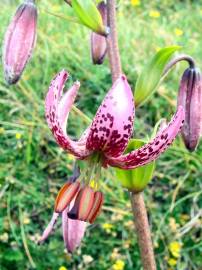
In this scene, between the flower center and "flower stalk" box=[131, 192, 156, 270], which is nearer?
the flower center

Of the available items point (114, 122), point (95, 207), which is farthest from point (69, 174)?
point (114, 122)

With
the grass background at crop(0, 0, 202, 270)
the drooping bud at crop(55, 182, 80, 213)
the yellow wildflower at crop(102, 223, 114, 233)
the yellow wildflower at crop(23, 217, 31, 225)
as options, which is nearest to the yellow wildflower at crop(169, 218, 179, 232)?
the grass background at crop(0, 0, 202, 270)

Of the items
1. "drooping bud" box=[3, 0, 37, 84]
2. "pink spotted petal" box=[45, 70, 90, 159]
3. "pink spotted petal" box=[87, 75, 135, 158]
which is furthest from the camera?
"drooping bud" box=[3, 0, 37, 84]

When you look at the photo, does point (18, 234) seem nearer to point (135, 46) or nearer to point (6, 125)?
point (6, 125)

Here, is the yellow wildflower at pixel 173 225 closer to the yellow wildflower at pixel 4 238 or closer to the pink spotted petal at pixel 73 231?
the yellow wildflower at pixel 4 238

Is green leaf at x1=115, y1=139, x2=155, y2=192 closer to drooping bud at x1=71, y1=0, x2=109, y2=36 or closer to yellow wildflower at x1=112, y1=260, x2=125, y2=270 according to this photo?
drooping bud at x1=71, y1=0, x2=109, y2=36

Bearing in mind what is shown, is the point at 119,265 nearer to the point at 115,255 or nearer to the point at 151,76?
the point at 115,255
